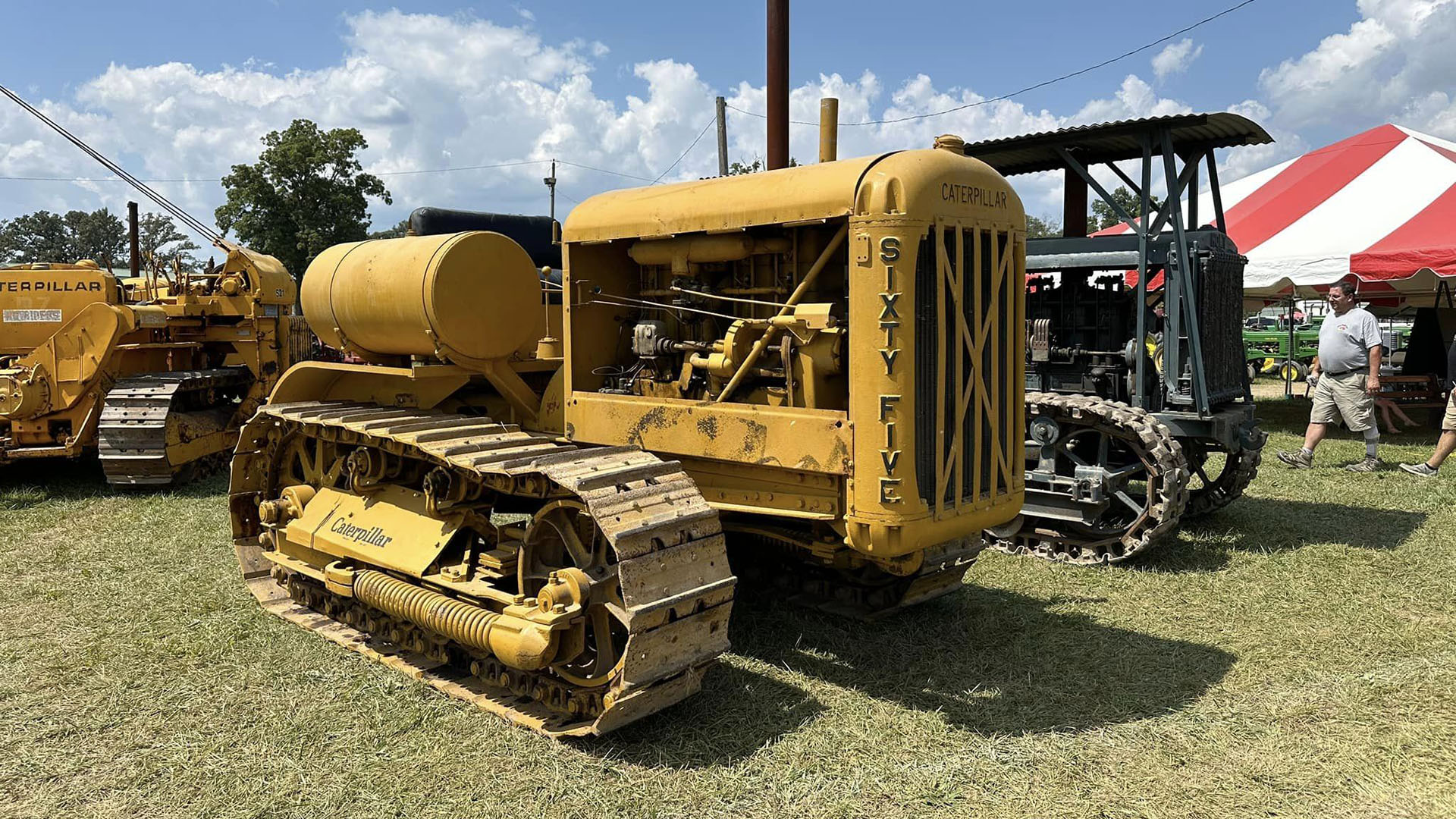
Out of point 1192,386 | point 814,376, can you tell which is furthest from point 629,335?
point 1192,386

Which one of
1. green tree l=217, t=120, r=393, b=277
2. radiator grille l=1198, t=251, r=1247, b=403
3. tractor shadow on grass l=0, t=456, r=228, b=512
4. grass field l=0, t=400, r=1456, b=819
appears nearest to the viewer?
grass field l=0, t=400, r=1456, b=819

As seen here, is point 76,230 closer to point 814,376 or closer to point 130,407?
A: point 130,407

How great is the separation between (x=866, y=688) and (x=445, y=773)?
2002mm

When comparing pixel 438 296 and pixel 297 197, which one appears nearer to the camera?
pixel 438 296

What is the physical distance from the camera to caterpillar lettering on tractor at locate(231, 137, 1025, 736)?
433 centimetres

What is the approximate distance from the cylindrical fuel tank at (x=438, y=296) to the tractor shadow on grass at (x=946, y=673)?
221 centimetres

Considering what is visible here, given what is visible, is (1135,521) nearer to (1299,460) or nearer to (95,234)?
(1299,460)

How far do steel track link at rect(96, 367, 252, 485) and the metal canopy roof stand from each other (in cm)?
825

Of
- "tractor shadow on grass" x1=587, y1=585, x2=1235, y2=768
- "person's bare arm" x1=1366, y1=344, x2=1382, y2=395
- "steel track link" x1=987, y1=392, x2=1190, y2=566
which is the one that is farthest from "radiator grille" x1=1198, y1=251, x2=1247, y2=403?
"tractor shadow on grass" x1=587, y1=585, x2=1235, y2=768

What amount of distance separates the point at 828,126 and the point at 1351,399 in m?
7.72

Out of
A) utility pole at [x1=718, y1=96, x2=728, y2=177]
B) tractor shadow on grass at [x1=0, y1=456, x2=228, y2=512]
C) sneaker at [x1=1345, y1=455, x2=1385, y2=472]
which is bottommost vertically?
tractor shadow on grass at [x1=0, y1=456, x2=228, y2=512]

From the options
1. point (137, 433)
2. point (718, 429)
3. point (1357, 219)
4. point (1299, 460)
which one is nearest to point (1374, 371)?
point (1299, 460)

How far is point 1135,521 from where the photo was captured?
A: 7219mm

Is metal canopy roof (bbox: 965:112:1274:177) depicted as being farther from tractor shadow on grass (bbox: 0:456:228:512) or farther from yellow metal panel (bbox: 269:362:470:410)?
tractor shadow on grass (bbox: 0:456:228:512)
